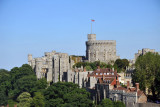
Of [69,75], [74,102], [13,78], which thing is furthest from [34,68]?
[74,102]

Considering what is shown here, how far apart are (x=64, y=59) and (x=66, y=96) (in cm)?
2537

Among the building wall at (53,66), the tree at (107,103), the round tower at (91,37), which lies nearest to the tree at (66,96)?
the tree at (107,103)

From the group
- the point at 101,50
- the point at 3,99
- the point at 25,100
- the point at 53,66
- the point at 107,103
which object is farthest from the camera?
the point at 101,50

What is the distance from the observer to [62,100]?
300 ft

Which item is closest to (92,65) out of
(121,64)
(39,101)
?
(121,64)

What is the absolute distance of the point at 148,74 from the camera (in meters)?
91.5

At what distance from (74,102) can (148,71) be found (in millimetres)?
17000

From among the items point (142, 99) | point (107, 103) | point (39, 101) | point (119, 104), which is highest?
point (142, 99)

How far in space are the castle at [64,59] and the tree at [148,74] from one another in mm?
19441

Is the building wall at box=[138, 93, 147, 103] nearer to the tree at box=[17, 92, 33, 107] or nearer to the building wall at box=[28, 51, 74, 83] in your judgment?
the tree at box=[17, 92, 33, 107]

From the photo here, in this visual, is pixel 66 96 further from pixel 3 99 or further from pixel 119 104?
pixel 3 99

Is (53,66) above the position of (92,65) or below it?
below

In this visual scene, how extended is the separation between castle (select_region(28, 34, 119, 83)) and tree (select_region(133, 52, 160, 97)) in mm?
19441

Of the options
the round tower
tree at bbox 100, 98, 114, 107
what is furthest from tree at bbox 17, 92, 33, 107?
the round tower
